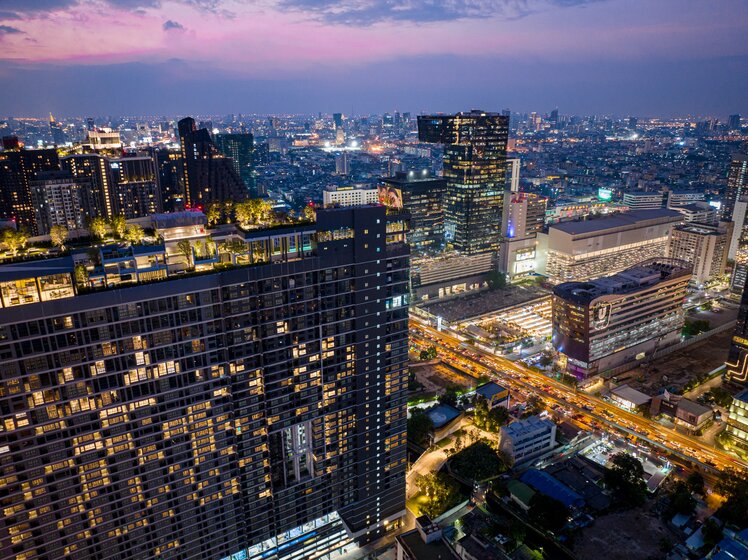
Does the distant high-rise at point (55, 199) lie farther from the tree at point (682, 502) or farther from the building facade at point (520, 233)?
the tree at point (682, 502)

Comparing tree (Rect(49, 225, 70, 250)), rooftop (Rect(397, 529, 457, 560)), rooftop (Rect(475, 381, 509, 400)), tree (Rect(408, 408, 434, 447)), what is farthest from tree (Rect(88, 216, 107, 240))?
rooftop (Rect(475, 381, 509, 400))

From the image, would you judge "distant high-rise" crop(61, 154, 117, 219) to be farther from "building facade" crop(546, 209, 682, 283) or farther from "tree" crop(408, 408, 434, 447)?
"building facade" crop(546, 209, 682, 283)

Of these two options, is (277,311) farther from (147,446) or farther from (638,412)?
(638,412)

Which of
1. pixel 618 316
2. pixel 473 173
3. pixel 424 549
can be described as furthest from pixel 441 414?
pixel 473 173

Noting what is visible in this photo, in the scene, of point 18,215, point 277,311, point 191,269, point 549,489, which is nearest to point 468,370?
point 549,489

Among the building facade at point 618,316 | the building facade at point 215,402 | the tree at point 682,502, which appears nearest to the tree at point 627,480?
the tree at point 682,502
